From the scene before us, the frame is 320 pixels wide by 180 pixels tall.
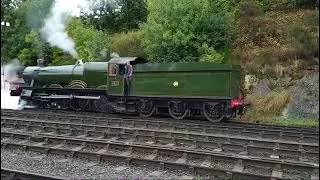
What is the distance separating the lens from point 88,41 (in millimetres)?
24984

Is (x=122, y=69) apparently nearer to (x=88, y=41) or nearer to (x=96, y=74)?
(x=96, y=74)

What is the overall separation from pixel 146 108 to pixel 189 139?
20.7 ft

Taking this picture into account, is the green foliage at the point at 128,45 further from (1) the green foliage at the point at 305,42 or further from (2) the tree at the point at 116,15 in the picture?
(1) the green foliage at the point at 305,42

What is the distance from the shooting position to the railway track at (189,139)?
390 inches

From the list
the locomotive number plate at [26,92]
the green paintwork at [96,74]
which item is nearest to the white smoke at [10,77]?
the locomotive number plate at [26,92]

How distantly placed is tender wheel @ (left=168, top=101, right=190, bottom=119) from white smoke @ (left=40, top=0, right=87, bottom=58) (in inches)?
447

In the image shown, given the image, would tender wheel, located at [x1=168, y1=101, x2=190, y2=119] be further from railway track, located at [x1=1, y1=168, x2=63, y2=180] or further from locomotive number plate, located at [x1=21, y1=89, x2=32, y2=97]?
railway track, located at [x1=1, y1=168, x2=63, y2=180]

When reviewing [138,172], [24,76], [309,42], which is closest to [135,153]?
[138,172]

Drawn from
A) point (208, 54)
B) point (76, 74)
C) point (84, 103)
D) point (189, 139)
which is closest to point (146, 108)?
point (84, 103)

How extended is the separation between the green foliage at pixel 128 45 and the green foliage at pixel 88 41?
608mm

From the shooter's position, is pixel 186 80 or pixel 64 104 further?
pixel 64 104

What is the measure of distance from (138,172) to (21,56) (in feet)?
76.8

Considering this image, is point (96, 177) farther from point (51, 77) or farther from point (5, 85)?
point (5, 85)

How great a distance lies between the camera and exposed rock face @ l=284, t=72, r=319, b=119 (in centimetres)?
1620
